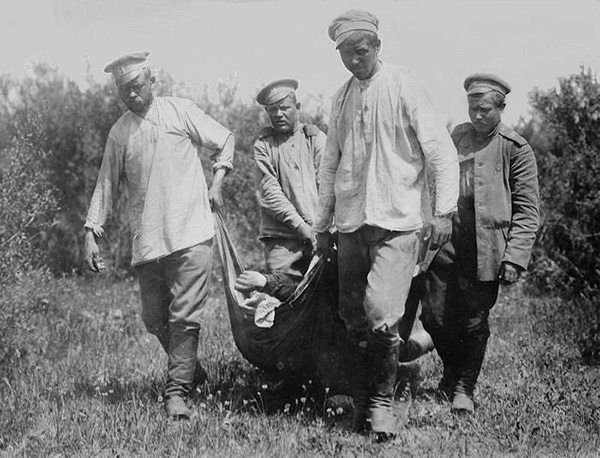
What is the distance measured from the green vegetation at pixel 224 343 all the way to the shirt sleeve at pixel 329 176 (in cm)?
113

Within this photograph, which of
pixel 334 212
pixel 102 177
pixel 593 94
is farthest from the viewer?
pixel 593 94

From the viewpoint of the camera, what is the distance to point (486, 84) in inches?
205

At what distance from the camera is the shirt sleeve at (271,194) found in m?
5.81

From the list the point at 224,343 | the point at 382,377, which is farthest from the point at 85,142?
the point at 382,377

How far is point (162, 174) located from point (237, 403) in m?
1.56

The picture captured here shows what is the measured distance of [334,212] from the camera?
5.21 m

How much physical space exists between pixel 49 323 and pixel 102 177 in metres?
2.77

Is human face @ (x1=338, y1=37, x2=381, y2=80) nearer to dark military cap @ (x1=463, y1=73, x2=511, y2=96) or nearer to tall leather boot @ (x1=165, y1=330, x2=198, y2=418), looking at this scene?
dark military cap @ (x1=463, y1=73, x2=511, y2=96)

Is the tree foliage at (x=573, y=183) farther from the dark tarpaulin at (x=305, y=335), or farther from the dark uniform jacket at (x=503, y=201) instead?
the dark tarpaulin at (x=305, y=335)

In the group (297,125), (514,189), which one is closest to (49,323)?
(297,125)

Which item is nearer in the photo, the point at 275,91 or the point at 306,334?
the point at 306,334

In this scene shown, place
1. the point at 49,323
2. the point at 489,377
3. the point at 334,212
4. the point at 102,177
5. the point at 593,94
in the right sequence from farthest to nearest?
the point at 593,94, the point at 49,323, the point at 489,377, the point at 102,177, the point at 334,212

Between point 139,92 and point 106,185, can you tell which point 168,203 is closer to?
point 106,185

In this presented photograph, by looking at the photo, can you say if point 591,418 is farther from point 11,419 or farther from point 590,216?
point 590,216
